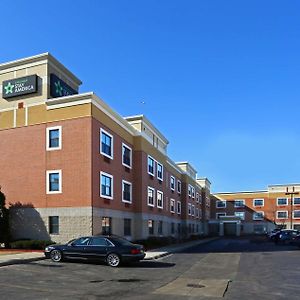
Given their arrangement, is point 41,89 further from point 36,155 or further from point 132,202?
point 132,202

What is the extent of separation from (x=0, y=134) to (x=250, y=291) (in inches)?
1068

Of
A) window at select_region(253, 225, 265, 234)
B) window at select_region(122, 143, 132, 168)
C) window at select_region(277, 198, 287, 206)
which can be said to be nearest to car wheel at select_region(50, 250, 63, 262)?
window at select_region(122, 143, 132, 168)

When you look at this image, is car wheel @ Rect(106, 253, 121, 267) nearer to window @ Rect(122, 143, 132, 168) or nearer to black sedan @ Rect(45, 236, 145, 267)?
black sedan @ Rect(45, 236, 145, 267)

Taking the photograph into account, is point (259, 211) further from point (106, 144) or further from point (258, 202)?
point (106, 144)

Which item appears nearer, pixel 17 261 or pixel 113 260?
pixel 113 260

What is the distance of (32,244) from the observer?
30.0 metres

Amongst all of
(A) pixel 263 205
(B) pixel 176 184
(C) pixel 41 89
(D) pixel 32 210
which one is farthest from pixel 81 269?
(A) pixel 263 205

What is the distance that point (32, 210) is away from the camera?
3331 cm

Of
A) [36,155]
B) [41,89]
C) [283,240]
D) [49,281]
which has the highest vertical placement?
[41,89]

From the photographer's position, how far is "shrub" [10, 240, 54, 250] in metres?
29.9

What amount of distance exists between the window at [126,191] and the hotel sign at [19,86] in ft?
37.2

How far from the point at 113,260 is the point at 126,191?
1973 cm

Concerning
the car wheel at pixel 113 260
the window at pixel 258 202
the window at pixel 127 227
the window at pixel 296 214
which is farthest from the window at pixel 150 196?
the window at pixel 296 214

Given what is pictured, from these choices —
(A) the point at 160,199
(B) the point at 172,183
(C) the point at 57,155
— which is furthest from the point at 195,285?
(B) the point at 172,183
